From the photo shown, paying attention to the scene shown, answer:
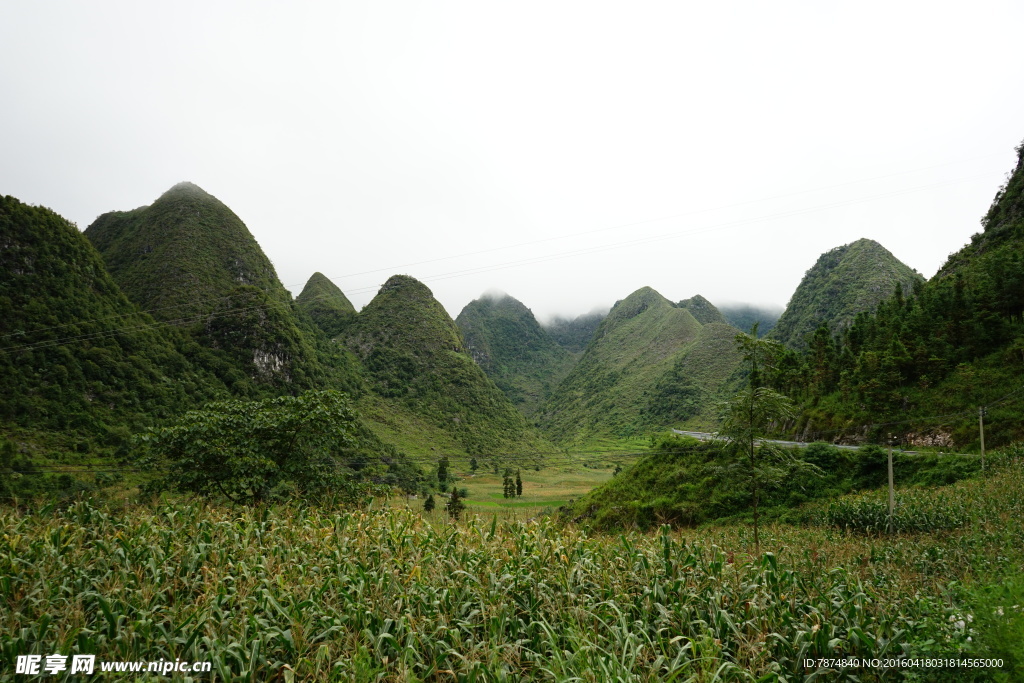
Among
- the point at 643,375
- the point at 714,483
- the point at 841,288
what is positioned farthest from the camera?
the point at 643,375

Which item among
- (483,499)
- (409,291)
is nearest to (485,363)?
(409,291)

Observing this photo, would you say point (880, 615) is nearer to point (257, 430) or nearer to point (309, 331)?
point (257, 430)

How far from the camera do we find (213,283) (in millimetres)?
97000

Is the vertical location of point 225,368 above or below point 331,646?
above

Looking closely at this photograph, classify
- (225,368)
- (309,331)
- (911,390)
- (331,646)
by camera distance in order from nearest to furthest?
1. (331,646)
2. (911,390)
3. (225,368)
4. (309,331)

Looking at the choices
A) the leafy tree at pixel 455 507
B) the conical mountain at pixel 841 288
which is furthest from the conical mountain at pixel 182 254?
the conical mountain at pixel 841 288

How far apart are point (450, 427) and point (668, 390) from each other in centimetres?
5210

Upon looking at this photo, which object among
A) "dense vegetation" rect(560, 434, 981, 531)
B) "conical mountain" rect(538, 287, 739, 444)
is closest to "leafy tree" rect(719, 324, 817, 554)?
"dense vegetation" rect(560, 434, 981, 531)

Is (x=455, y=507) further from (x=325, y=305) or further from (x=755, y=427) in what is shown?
(x=325, y=305)

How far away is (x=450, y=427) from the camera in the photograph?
329ft

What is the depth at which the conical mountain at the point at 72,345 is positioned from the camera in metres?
51.7

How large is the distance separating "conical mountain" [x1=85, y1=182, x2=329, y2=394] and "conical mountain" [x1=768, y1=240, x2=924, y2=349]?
332ft

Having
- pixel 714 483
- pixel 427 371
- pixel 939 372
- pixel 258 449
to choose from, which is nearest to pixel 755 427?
pixel 258 449

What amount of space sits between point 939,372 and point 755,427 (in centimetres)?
2754
